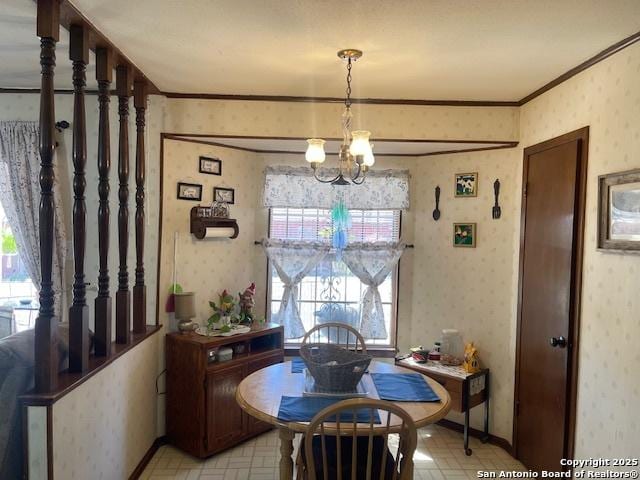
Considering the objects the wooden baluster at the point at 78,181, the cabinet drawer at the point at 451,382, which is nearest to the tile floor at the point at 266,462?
the cabinet drawer at the point at 451,382

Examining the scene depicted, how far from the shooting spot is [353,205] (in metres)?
3.87

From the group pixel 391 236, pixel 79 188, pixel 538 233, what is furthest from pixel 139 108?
pixel 538 233

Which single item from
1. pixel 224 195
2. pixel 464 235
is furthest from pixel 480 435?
pixel 224 195

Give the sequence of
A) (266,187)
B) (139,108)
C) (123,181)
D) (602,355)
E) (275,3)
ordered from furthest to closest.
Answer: (266,187)
(139,108)
(123,181)
(602,355)
(275,3)

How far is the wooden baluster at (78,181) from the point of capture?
6.70ft

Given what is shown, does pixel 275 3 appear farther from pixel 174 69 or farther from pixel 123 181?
Answer: pixel 123 181

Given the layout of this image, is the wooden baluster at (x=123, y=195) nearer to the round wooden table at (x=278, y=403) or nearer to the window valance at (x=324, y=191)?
the round wooden table at (x=278, y=403)

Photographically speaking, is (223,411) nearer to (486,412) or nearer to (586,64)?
(486,412)

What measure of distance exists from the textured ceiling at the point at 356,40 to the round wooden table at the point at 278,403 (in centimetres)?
186

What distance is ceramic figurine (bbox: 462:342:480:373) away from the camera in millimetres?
3256

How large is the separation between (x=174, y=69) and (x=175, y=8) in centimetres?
81

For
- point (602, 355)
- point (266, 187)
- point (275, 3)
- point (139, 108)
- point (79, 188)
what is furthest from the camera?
point (266, 187)

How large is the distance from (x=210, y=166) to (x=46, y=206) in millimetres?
1762

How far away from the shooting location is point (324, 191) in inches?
152
